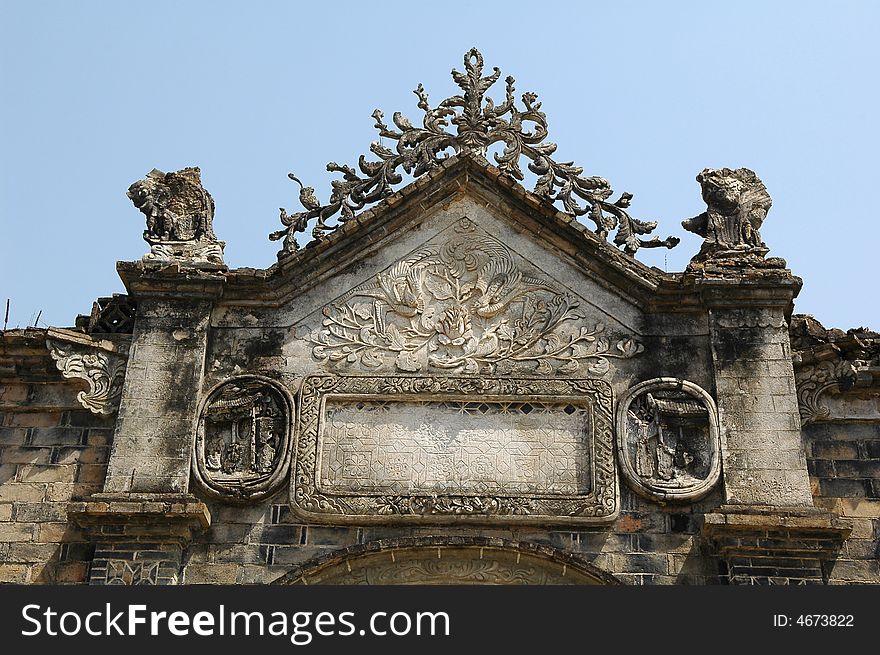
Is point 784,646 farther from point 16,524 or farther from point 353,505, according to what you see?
point 16,524

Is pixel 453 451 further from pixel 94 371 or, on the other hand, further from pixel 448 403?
pixel 94 371

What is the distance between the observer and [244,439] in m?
13.7

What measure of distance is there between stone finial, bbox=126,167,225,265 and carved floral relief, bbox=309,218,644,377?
58.6 inches

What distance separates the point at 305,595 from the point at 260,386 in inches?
102

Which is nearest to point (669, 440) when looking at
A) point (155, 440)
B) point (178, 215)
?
point (155, 440)

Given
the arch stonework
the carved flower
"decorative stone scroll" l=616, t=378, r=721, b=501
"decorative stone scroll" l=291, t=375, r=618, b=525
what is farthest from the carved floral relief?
the arch stonework

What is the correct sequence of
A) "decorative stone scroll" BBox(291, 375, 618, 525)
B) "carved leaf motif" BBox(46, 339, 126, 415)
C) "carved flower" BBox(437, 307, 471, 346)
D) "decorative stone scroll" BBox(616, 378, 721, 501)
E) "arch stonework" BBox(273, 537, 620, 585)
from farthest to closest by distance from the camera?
"carved flower" BBox(437, 307, 471, 346) < "carved leaf motif" BBox(46, 339, 126, 415) < "decorative stone scroll" BBox(616, 378, 721, 501) < "decorative stone scroll" BBox(291, 375, 618, 525) < "arch stonework" BBox(273, 537, 620, 585)

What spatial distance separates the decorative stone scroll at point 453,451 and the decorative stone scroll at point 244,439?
0.66ft

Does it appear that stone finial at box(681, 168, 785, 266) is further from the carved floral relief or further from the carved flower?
the carved flower

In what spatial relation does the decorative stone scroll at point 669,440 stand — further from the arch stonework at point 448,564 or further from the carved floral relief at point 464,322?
the arch stonework at point 448,564

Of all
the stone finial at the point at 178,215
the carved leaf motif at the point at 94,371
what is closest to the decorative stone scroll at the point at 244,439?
the carved leaf motif at the point at 94,371

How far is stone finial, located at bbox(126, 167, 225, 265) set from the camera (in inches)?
574

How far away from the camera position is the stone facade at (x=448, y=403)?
12977mm

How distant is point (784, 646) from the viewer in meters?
11.6
